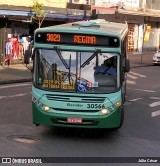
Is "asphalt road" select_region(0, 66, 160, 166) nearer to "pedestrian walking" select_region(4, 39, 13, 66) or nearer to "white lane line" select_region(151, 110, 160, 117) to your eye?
"white lane line" select_region(151, 110, 160, 117)

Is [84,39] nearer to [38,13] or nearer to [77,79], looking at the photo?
[77,79]

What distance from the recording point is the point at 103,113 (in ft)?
34.8

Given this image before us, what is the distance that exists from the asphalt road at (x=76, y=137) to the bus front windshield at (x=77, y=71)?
1.28m

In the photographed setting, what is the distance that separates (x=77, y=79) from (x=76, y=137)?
153 centimetres

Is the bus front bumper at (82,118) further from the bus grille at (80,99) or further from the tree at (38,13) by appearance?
the tree at (38,13)

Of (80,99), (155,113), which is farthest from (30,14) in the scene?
(80,99)

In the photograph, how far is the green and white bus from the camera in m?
10.6

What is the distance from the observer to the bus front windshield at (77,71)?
10711 millimetres

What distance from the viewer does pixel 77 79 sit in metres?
10.7

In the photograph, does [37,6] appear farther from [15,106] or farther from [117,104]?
[117,104]

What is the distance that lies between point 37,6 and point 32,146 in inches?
778

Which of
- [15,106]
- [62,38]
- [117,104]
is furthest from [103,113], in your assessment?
[15,106]

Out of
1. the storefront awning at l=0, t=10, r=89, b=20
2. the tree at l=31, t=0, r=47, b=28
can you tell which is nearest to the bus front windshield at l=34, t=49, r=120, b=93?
the storefront awning at l=0, t=10, r=89, b=20

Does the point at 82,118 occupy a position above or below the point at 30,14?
below
